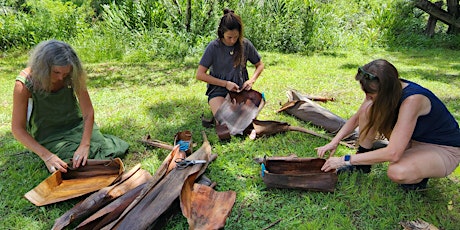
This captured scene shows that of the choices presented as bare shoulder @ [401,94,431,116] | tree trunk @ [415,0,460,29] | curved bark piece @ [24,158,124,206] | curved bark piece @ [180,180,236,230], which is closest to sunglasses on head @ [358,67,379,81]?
bare shoulder @ [401,94,431,116]

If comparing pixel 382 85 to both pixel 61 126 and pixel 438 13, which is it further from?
pixel 438 13

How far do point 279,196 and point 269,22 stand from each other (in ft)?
19.7

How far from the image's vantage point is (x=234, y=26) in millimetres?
3238

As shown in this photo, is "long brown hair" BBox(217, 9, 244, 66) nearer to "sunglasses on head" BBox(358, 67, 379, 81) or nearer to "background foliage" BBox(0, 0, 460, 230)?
"background foliage" BBox(0, 0, 460, 230)

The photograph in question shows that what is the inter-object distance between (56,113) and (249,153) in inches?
65.4

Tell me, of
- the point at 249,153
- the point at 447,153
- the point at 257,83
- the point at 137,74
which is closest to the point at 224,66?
the point at 249,153

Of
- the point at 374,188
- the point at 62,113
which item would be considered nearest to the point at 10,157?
the point at 62,113

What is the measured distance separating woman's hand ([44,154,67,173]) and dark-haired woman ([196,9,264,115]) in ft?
5.08

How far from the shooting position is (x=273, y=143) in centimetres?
318

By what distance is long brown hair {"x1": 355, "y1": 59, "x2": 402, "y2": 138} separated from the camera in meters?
2.00

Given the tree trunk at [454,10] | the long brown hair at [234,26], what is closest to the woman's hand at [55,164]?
the long brown hair at [234,26]

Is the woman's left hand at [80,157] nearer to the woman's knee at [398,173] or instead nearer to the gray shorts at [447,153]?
the woman's knee at [398,173]

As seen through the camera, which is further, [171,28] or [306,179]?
[171,28]

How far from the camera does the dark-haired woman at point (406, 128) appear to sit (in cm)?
203
